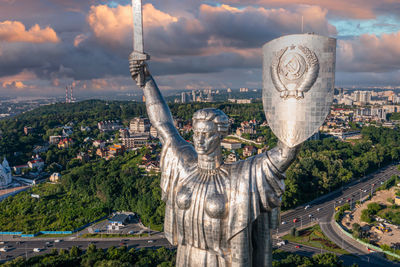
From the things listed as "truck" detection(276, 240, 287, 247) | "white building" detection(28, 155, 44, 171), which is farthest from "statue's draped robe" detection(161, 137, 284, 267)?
"white building" detection(28, 155, 44, 171)

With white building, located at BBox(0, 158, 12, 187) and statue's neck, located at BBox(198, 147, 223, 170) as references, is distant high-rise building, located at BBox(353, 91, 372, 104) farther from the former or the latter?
statue's neck, located at BBox(198, 147, 223, 170)

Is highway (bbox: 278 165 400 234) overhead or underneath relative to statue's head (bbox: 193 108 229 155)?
underneath

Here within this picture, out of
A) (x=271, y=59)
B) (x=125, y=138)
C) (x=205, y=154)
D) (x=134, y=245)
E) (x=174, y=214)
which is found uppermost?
(x=271, y=59)

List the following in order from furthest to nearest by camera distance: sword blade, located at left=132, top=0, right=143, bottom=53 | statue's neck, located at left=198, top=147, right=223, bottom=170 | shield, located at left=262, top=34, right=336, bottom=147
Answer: sword blade, located at left=132, top=0, right=143, bottom=53 < statue's neck, located at left=198, top=147, right=223, bottom=170 < shield, located at left=262, top=34, right=336, bottom=147

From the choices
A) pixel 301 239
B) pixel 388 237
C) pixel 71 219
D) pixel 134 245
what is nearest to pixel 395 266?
pixel 388 237

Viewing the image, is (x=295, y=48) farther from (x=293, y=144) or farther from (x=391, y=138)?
(x=391, y=138)

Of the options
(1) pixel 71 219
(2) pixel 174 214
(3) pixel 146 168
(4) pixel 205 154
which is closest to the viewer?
(4) pixel 205 154

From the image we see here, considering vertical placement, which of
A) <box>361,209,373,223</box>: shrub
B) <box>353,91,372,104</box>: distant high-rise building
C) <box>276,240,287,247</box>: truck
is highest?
<box>353,91,372,104</box>: distant high-rise building
